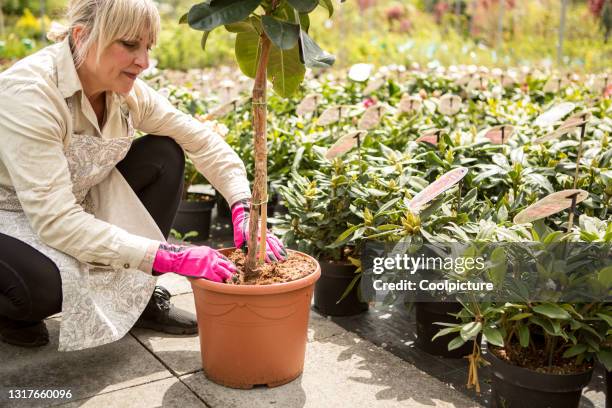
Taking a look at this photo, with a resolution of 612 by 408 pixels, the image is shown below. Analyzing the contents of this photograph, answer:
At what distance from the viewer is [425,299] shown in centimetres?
229

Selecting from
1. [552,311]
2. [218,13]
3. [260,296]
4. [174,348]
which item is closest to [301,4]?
[218,13]

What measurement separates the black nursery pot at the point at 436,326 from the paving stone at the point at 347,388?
160 mm

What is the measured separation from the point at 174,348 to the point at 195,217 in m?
1.39

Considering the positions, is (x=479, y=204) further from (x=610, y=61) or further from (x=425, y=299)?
(x=610, y=61)

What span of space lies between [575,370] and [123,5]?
64.6 inches

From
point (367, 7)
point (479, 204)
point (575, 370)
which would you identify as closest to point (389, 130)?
point (479, 204)

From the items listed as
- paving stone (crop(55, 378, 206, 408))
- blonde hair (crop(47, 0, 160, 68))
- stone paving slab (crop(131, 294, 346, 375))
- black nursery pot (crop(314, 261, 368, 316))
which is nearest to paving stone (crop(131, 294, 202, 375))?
stone paving slab (crop(131, 294, 346, 375))

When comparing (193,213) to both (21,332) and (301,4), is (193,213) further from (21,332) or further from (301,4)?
(301,4)

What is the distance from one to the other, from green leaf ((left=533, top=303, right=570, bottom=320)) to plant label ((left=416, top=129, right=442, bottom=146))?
1.09m

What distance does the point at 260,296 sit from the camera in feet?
6.26

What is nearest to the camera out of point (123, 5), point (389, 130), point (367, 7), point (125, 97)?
point (123, 5)

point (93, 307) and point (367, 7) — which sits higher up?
point (367, 7)

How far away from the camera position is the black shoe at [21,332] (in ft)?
7.45

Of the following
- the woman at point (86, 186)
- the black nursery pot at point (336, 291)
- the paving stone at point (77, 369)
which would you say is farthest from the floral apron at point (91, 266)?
the black nursery pot at point (336, 291)
